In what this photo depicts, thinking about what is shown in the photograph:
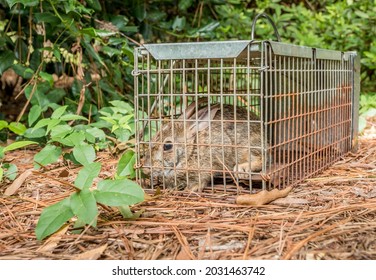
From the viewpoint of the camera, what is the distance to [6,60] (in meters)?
4.17

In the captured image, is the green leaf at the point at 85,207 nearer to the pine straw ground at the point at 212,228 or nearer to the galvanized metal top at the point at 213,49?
the pine straw ground at the point at 212,228

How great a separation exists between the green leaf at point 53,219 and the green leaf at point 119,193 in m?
0.14

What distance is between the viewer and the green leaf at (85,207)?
2.21 m

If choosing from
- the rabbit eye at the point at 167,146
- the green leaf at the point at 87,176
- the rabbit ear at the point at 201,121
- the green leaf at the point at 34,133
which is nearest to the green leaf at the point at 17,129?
the green leaf at the point at 34,133

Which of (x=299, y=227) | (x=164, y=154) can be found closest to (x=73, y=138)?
(x=164, y=154)

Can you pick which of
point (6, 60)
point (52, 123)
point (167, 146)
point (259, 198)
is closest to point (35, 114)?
point (52, 123)

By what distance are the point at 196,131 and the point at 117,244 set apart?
103 centimetres

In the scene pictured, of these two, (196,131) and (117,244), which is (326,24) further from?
(117,244)

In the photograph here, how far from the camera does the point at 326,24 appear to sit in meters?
6.84

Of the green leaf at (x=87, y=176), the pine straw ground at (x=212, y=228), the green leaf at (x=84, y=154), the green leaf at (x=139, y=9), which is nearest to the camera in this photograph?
the pine straw ground at (x=212, y=228)

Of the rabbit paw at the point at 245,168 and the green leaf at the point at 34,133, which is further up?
the green leaf at the point at 34,133

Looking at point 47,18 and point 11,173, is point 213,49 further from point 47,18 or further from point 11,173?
point 47,18

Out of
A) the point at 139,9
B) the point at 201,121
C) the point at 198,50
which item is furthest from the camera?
the point at 139,9

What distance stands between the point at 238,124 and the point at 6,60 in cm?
204
